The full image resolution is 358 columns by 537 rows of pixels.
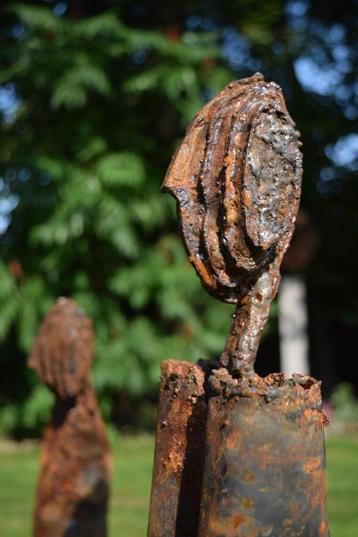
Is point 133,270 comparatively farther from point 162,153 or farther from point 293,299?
point 293,299

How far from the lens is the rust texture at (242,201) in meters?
2.77

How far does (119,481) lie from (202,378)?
789 cm

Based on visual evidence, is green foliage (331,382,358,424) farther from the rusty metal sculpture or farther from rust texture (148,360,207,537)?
the rusty metal sculpture

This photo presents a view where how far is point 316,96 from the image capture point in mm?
15906

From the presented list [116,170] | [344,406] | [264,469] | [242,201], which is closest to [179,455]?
[264,469]

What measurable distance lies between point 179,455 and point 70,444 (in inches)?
89.6

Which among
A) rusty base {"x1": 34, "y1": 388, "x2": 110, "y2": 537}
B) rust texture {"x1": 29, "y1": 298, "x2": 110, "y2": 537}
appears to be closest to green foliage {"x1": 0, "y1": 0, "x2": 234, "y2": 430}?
rust texture {"x1": 29, "y1": 298, "x2": 110, "y2": 537}

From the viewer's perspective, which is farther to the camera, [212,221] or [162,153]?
[162,153]

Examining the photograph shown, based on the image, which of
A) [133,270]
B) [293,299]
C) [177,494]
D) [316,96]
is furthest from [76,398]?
[316,96]

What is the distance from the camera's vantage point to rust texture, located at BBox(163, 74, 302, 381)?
2.77 metres

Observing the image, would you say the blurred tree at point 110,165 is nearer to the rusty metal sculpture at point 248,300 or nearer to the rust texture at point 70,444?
the rust texture at point 70,444

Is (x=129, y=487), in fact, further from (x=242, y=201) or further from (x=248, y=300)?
(x=242, y=201)

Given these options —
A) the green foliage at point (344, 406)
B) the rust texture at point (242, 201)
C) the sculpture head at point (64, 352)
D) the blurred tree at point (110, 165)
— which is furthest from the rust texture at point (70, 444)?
the green foliage at point (344, 406)

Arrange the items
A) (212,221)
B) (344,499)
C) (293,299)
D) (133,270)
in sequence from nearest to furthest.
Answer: (212,221), (344,499), (133,270), (293,299)
